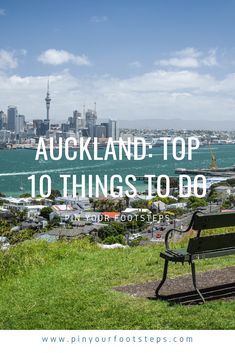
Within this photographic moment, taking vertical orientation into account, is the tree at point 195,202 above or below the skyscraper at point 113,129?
below

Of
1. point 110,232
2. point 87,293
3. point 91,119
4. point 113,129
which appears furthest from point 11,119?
point 87,293

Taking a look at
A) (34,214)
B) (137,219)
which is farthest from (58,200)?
(137,219)

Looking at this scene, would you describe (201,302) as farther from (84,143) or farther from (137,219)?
(137,219)

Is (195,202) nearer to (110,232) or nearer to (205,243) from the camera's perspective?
(110,232)
